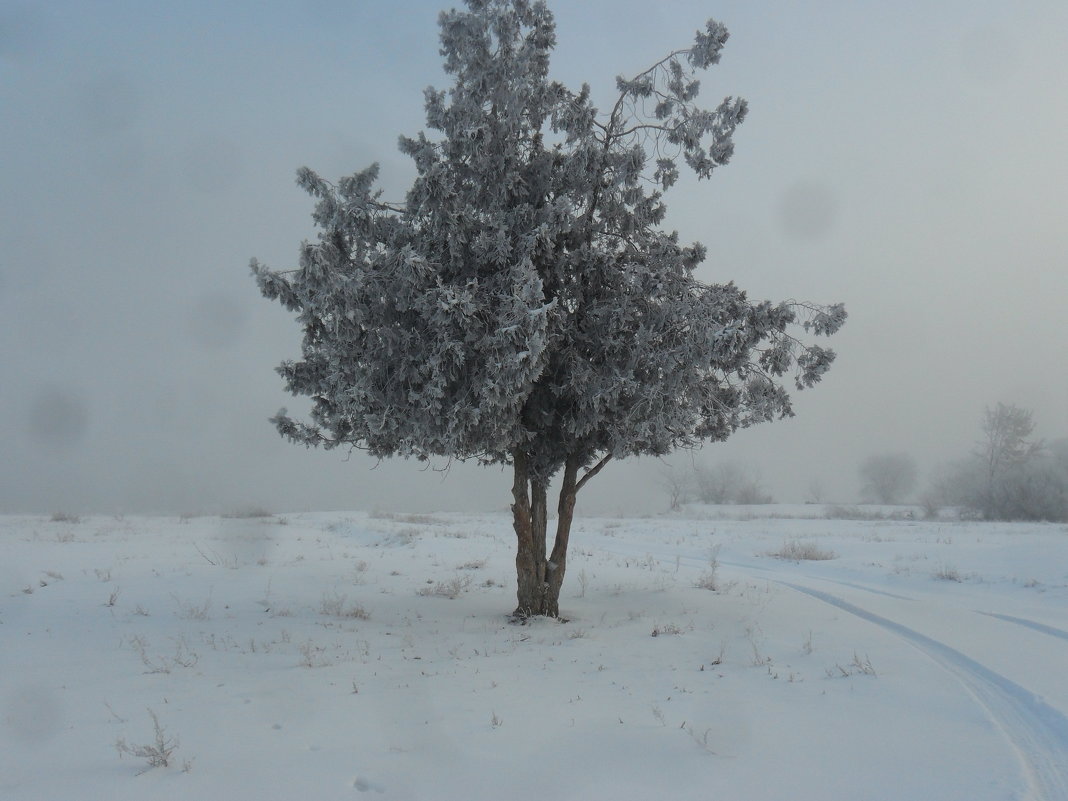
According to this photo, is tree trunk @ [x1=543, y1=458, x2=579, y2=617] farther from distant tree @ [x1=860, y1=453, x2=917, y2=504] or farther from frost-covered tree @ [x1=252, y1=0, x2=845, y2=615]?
distant tree @ [x1=860, y1=453, x2=917, y2=504]

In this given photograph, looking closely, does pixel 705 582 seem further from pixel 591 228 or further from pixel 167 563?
pixel 167 563

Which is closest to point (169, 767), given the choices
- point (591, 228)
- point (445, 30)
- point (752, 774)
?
point (752, 774)

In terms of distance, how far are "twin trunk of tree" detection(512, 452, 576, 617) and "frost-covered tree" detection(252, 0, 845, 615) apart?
1.5 inches

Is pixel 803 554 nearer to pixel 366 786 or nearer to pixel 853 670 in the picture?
pixel 853 670

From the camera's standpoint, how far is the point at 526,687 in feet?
23.2

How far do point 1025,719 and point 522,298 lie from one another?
6.71 metres

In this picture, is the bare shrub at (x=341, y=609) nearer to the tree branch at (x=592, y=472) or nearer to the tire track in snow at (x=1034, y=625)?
the tree branch at (x=592, y=472)

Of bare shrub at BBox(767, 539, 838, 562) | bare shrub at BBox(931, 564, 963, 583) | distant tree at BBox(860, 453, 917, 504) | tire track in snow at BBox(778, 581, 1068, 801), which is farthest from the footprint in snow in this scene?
distant tree at BBox(860, 453, 917, 504)

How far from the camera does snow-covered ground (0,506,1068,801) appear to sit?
473 cm

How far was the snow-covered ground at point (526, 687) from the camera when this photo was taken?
15.5ft

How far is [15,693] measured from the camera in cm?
A: 644

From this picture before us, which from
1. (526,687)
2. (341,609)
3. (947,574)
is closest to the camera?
(526,687)

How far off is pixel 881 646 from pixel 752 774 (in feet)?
16.5

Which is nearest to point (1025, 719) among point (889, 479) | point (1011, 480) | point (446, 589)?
point (446, 589)
